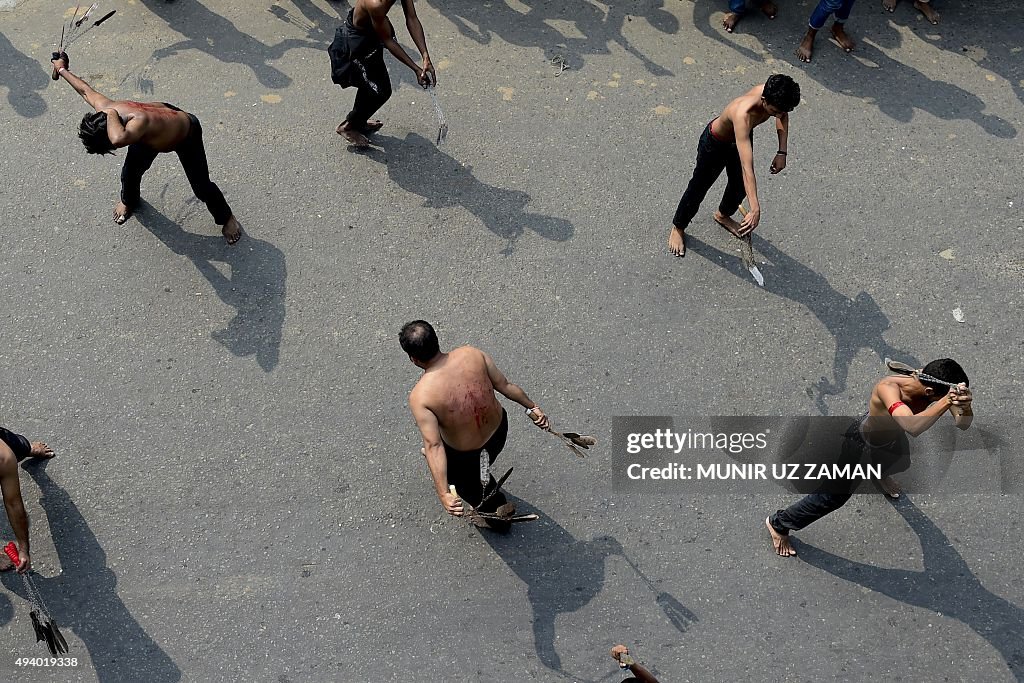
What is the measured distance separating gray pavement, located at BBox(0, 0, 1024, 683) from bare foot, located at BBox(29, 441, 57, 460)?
0.18ft

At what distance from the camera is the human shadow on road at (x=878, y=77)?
616 centimetres

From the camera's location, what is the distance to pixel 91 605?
4301mm

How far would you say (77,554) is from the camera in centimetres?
443

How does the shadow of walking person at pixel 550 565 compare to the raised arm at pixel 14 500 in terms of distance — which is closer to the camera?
the raised arm at pixel 14 500

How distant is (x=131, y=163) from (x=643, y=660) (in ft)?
12.8

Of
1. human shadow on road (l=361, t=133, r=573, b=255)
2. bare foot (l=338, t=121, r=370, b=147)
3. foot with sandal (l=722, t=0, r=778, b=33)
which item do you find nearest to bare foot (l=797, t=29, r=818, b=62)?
foot with sandal (l=722, t=0, r=778, b=33)

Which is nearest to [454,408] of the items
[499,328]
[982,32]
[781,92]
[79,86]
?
[499,328]

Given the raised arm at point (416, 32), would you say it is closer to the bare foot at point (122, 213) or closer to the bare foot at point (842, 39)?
the bare foot at point (122, 213)

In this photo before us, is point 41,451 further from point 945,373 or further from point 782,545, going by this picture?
point 945,373

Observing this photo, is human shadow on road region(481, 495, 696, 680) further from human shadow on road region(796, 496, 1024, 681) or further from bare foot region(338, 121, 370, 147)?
bare foot region(338, 121, 370, 147)

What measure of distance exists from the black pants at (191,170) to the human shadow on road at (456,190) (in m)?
1.09

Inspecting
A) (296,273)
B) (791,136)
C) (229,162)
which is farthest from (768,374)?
(229,162)

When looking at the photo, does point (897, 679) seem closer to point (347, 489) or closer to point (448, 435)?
point (448, 435)

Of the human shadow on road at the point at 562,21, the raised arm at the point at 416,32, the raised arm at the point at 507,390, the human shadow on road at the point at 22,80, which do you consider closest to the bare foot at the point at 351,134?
the raised arm at the point at 416,32
